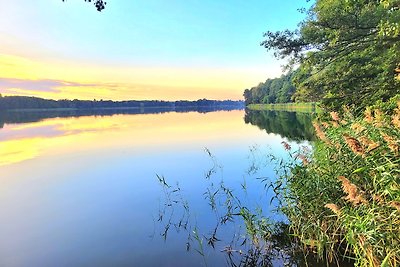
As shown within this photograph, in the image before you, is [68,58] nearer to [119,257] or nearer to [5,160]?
[5,160]

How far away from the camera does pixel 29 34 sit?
24000mm

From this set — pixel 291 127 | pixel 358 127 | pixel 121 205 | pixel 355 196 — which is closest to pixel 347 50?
pixel 358 127

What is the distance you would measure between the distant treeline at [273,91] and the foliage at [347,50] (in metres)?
68.5

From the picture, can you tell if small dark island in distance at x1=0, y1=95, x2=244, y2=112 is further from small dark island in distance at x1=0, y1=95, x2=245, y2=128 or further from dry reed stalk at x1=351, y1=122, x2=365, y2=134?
dry reed stalk at x1=351, y1=122, x2=365, y2=134

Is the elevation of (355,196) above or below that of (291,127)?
above

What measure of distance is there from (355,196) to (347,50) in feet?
41.8

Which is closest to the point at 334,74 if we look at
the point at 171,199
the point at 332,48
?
the point at 332,48

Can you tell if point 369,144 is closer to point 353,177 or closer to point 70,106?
point 353,177

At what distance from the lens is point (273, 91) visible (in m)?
109

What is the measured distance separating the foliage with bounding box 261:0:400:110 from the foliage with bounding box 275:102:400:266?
732cm

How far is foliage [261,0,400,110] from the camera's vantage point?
12844 millimetres

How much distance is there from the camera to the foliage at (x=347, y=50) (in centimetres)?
1284

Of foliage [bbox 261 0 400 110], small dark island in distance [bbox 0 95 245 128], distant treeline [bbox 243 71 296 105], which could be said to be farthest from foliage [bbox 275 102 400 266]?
small dark island in distance [bbox 0 95 245 128]

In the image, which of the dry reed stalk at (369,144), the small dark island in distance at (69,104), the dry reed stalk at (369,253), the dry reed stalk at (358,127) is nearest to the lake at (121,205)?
the dry reed stalk at (369,253)
